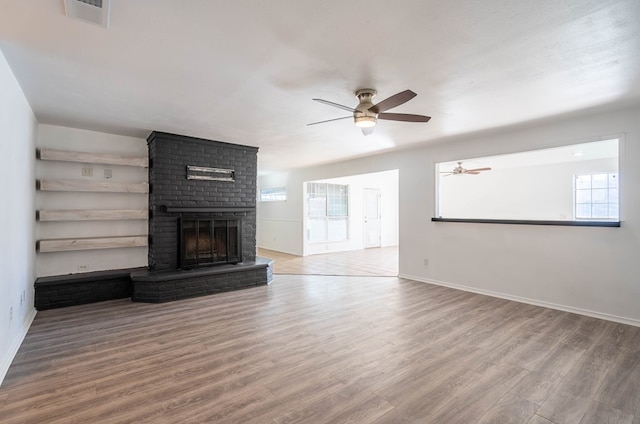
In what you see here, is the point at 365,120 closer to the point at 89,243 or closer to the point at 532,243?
the point at 532,243

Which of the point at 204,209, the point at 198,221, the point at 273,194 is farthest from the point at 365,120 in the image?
the point at 273,194

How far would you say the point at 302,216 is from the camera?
339 inches

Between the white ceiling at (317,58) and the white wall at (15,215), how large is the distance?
0.81 feet

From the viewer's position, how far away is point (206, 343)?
299cm

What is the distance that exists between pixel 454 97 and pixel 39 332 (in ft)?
16.4

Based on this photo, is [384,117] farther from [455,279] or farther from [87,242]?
[87,242]

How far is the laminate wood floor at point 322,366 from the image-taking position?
199 centimetres

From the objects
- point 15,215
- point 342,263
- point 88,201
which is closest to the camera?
point 15,215

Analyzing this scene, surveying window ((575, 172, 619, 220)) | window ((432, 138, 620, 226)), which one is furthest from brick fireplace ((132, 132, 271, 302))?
window ((575, 172, 619, 220))

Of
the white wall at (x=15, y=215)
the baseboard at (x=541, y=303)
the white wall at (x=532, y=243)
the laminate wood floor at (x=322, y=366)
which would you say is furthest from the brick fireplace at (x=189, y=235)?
the baseboard at (x=541, y=303)

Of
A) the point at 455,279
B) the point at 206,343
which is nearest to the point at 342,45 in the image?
the point at 206,343

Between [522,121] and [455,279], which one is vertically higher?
[522,121]

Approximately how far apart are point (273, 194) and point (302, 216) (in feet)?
6.16

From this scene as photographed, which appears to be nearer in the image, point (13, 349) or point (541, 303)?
point (13, 349)
